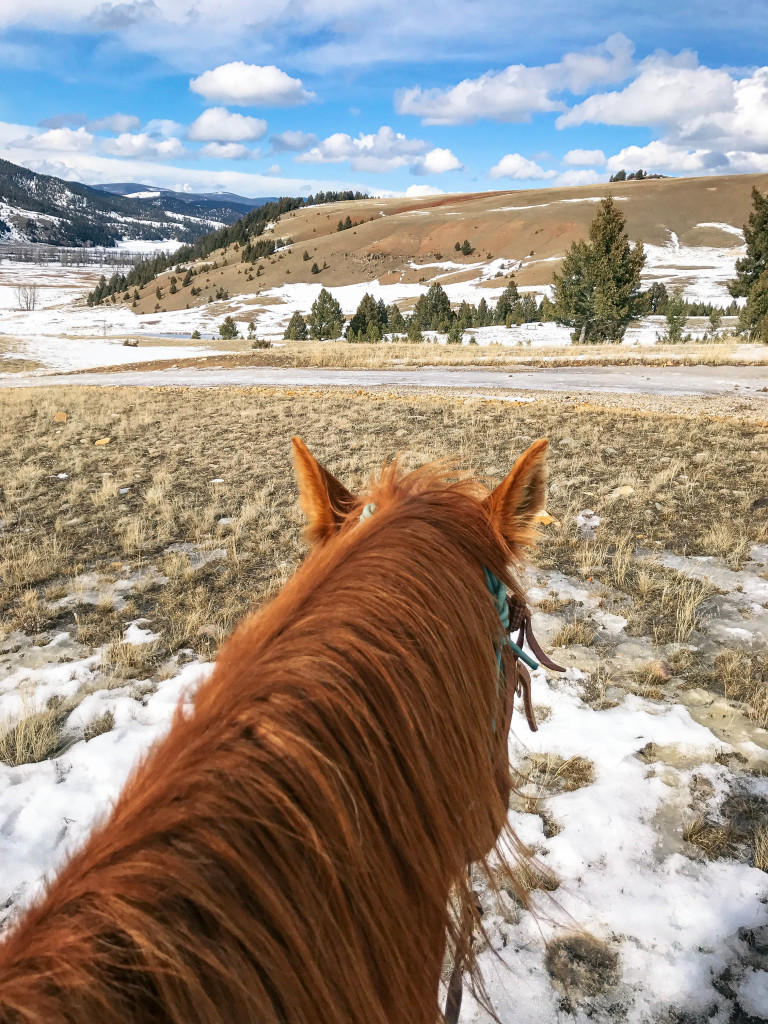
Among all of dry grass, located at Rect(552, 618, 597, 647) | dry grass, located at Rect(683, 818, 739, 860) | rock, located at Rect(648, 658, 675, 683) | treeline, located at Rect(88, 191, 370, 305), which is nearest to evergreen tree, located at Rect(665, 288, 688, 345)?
dry grass, located at Rect(552, 618, 597, 647)

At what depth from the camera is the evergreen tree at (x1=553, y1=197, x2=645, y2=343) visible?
26.2 m

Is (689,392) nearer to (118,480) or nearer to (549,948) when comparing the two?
(118,480)

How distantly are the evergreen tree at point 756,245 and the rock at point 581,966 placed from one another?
35457 millimetres

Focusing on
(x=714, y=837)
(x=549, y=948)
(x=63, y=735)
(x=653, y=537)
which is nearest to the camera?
(x=549, y=948)

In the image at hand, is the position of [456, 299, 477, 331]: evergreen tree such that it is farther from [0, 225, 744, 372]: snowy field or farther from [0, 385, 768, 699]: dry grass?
[0, 385, 768, 699]: dry grass

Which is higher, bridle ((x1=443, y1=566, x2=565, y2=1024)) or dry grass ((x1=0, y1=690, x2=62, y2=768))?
bridle ((x1=443, y1=566, x2=565, y2=1024))

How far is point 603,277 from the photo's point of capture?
86.3 feet

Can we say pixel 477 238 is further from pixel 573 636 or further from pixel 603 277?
pixel 573 636

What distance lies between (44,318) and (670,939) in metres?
88.8

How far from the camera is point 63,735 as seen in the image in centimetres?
314

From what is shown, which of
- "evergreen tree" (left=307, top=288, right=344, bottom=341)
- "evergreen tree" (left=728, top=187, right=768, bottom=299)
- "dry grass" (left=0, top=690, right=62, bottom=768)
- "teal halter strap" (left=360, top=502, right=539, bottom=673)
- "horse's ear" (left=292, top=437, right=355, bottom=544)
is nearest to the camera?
"teal halter strap" (left=360, top=502, right=539, bottom=673)

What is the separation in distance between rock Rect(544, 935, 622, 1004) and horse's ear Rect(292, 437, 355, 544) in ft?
5.90

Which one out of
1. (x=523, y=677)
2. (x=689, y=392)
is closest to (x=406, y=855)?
(x=523, y=677)

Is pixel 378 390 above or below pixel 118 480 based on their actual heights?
above
